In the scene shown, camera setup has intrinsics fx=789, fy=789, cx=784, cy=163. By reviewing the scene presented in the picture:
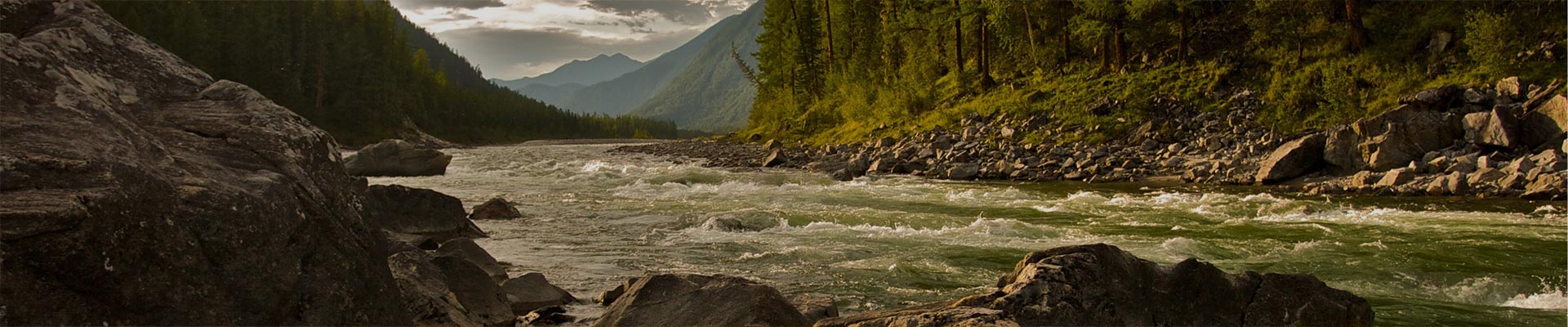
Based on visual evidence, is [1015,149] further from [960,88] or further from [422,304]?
[422,304]

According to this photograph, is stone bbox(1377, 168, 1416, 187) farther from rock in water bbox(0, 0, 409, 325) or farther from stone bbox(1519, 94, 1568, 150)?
rock in water bbox(0, 0, 409, 325)

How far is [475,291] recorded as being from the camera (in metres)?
7.68

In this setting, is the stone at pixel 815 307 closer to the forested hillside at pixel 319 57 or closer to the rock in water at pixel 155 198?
the rock in water at pixel 155 198

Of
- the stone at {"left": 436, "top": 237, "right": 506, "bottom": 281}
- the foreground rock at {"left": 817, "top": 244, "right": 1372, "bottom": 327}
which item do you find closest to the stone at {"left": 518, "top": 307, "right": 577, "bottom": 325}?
the stone at {"left": 436, "top": 237, "right": 506, "bottom": 281}

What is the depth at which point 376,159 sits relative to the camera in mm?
34688

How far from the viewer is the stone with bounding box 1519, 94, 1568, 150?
16875mm

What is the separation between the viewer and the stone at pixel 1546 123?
664 inches

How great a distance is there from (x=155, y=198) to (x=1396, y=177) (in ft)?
68.0

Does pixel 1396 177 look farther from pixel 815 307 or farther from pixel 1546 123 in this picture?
pixel 815 307

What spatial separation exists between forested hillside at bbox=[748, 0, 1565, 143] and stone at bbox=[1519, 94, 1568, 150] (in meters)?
2.72

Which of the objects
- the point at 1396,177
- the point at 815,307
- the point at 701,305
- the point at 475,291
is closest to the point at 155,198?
the point at 701,305

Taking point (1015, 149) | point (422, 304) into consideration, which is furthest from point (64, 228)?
point (1015, 149)

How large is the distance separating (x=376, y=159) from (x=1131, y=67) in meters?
33.0

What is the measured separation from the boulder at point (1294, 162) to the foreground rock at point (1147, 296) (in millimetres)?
15265
